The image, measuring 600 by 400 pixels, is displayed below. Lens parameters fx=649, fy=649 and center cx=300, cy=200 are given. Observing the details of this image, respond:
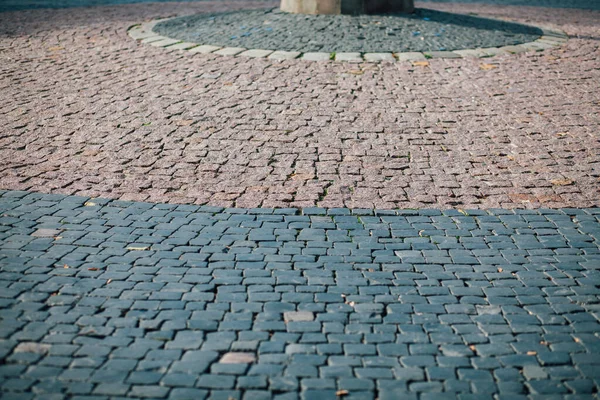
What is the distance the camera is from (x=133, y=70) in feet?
28.0

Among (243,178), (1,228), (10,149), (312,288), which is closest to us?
(312,288)

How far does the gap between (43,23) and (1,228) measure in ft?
26.3

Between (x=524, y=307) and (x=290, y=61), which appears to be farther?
(x=290, y=61)

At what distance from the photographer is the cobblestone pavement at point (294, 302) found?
3.17m

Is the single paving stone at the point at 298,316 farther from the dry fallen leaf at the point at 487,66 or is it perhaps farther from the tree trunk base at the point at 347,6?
the tree trunk base at the point at 347,6

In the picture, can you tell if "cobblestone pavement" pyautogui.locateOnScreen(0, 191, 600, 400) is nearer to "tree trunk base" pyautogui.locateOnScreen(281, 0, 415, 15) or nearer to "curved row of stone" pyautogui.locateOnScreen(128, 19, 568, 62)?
"curved row of stone" pyautogui.locateOnScreen(128, 19, 568, 62)

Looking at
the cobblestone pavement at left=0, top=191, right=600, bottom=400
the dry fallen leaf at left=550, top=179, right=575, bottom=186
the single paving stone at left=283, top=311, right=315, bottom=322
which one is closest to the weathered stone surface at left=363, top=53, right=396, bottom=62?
the dry fallen leaf at left=550, top=179, right=575, bottom=186

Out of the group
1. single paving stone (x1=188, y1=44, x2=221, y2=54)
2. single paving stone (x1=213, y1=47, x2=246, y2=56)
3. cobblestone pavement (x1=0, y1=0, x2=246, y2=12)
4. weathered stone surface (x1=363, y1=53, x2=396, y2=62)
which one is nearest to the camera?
weathered stone surface (x1=363, y1=53, x2=396, y2=62)

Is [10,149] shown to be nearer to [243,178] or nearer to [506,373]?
[243,178]

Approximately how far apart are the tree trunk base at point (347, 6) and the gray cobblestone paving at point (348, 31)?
0.59 ft

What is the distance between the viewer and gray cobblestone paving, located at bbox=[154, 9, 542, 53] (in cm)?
966

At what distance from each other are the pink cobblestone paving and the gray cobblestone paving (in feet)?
2.65

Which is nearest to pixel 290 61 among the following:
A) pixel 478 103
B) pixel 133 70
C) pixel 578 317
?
pixel 133 70

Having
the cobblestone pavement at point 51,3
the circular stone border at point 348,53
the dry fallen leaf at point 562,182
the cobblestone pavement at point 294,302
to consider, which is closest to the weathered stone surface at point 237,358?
the cobblestone pavement at point 294,302
